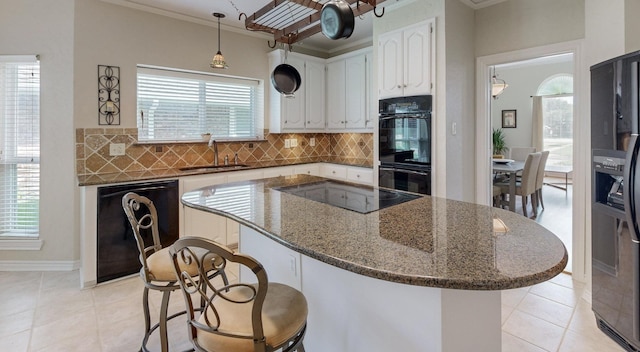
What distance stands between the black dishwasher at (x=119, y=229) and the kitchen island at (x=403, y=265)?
1533 millimetres

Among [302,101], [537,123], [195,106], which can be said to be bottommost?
[195,106]

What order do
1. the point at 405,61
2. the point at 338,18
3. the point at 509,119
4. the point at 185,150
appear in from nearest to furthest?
the point at 338,18 → the point at 405,61 → the point at 185,150 → the point at 509,119

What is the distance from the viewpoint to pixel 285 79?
2520 millimetres

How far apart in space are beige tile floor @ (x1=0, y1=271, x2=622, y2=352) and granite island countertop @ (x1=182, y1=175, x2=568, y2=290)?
110 centimetres

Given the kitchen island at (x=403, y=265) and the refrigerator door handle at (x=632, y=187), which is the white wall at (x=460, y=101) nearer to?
the refrigerator door handle at (x=632, y=187)

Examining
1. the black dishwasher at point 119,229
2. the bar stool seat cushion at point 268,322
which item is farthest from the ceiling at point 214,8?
the bar stool seat cushion at point 268,322

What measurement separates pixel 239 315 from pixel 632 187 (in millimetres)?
2152

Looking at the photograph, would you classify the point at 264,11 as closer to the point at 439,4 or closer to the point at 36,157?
the point at 439,4

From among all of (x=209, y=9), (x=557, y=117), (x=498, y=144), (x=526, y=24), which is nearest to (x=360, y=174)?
(x=526, y=24)

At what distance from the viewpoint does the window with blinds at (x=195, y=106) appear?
3.68 m

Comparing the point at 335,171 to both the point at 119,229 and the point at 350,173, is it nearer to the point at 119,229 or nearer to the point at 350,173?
the point at 350,173

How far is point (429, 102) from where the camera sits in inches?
127

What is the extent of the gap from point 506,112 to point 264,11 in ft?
26.9

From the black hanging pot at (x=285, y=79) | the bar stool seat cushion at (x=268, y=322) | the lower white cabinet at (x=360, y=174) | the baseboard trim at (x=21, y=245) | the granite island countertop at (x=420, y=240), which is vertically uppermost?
the black hanging pot at (x=285, y=79)
